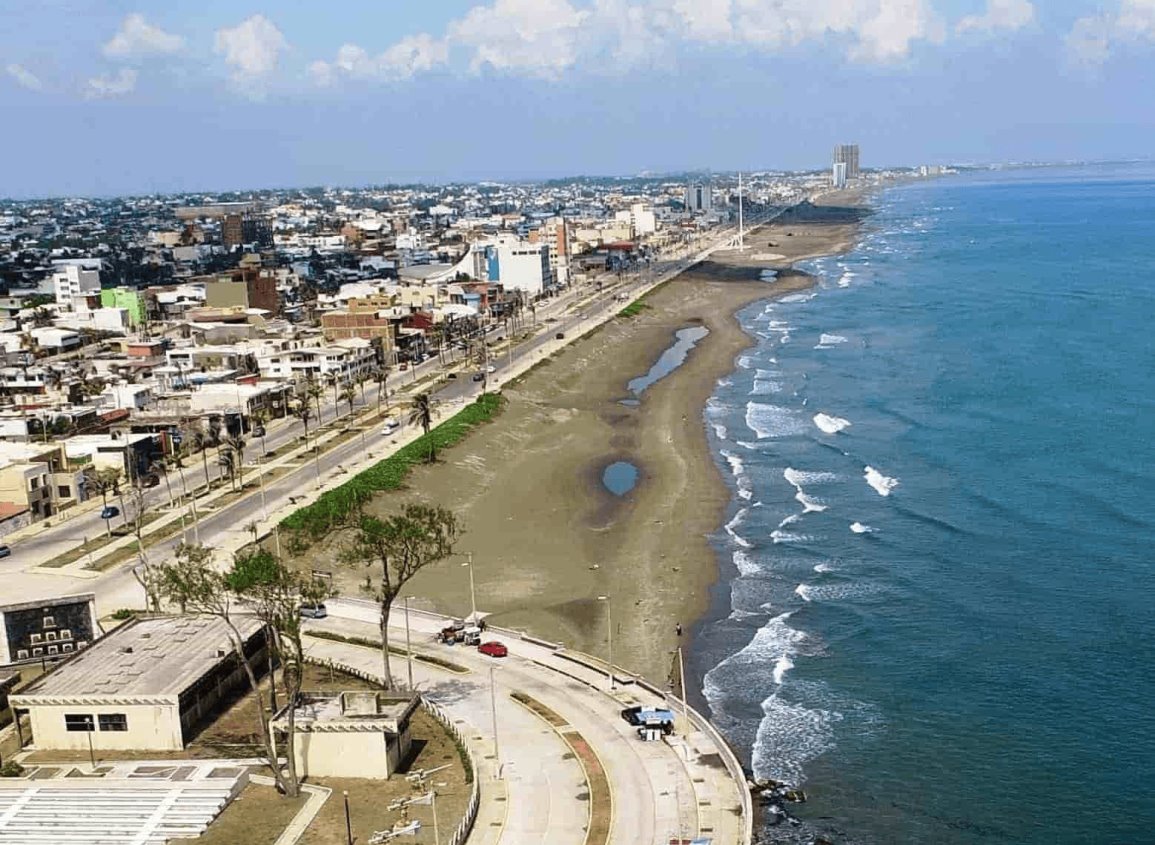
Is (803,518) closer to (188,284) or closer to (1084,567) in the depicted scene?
(1084,567)

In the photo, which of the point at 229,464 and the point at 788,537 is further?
the point at 229,464

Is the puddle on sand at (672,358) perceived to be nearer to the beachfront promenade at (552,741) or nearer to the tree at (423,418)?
the tree at (423,418)

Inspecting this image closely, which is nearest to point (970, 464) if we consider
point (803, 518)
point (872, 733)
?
point (803, 518)

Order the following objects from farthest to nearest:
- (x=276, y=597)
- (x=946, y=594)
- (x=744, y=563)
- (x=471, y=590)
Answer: (x=744, y=563) → (x=471, y=590) → (x=946, y=594) → (x=276, y=597)

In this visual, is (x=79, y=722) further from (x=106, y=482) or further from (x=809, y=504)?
(x=809, y=504)

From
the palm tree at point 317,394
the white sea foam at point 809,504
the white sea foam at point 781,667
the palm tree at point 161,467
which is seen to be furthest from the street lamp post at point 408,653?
the palm tree at point 317,394

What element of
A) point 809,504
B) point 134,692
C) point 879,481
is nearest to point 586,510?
point 809,504
